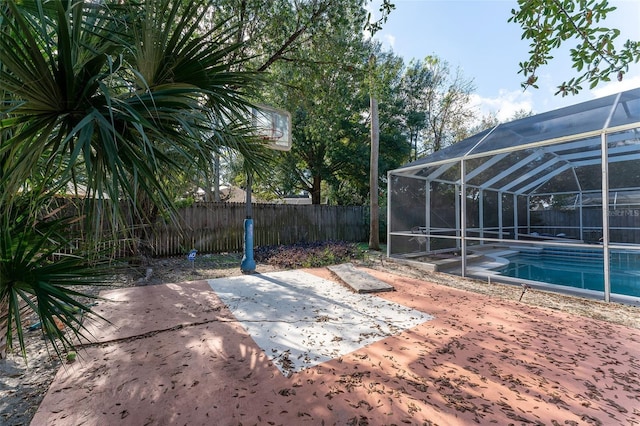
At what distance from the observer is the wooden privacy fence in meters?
7.37

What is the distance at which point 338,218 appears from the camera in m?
11.0

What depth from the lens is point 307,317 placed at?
11.1 ft

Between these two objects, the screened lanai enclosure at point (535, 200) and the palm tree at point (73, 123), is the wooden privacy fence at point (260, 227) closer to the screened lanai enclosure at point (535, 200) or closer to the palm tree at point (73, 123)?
the screened lanai enclosure at point (535, 200)

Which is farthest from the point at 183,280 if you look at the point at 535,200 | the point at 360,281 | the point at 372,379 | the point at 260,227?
the point at 535,200

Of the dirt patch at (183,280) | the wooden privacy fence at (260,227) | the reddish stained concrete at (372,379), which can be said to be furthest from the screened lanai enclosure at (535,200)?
the wooden privacy fence at (260,227)

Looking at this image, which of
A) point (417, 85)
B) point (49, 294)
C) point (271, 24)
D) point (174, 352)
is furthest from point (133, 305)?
point (417, 85)

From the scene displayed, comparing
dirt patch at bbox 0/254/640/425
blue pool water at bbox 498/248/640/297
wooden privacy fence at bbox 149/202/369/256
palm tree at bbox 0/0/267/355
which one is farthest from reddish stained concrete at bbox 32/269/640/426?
wooden privacy fence at bbox 149/202/369/256

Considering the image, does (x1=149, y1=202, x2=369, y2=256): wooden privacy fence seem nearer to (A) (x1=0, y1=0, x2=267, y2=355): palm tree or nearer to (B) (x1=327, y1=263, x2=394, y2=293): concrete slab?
(B) (x1=327, y1=263, x2=394, y2=293): concrete slab

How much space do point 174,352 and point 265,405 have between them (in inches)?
46.4

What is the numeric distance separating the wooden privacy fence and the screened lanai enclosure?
359 cm

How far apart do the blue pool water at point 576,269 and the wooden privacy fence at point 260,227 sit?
18.4 feet

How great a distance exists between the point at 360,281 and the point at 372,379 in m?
2.79

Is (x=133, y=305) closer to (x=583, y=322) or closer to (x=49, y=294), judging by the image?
(x=49, y=294)

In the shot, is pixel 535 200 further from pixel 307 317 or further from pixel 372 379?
pixel 372 379
